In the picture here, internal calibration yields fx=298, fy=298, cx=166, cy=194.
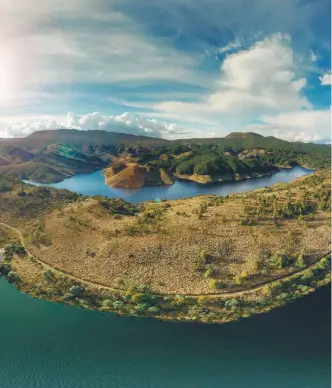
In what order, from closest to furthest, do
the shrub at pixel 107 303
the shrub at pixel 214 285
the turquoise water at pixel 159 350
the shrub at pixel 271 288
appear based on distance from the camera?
the turquoise water at pixel 159 350 < the shrub at pixel 107 303 < the shrub at pixel 271 288 < the shrub at pixel 214 285

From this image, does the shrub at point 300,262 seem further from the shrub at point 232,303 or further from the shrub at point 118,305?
the shrub at point 118,305

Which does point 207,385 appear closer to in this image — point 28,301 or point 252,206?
point 28,301

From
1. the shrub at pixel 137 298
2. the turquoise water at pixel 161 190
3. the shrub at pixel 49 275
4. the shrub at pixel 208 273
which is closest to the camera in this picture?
the shrub at pixel 137 298

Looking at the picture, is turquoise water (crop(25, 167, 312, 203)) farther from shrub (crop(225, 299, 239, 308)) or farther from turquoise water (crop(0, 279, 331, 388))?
turquoise water (crop(0, 279, 331, 388))

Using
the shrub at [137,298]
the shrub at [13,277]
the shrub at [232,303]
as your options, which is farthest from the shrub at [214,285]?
the shrub at [13,277]

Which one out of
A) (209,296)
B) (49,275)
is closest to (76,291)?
(49,275)

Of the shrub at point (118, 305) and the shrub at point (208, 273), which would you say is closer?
the shrub at point (118, 305)

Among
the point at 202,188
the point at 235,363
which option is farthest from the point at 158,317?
the point at 202,188

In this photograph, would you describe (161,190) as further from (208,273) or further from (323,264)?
(323,264)

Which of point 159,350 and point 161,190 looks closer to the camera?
point 159,350
